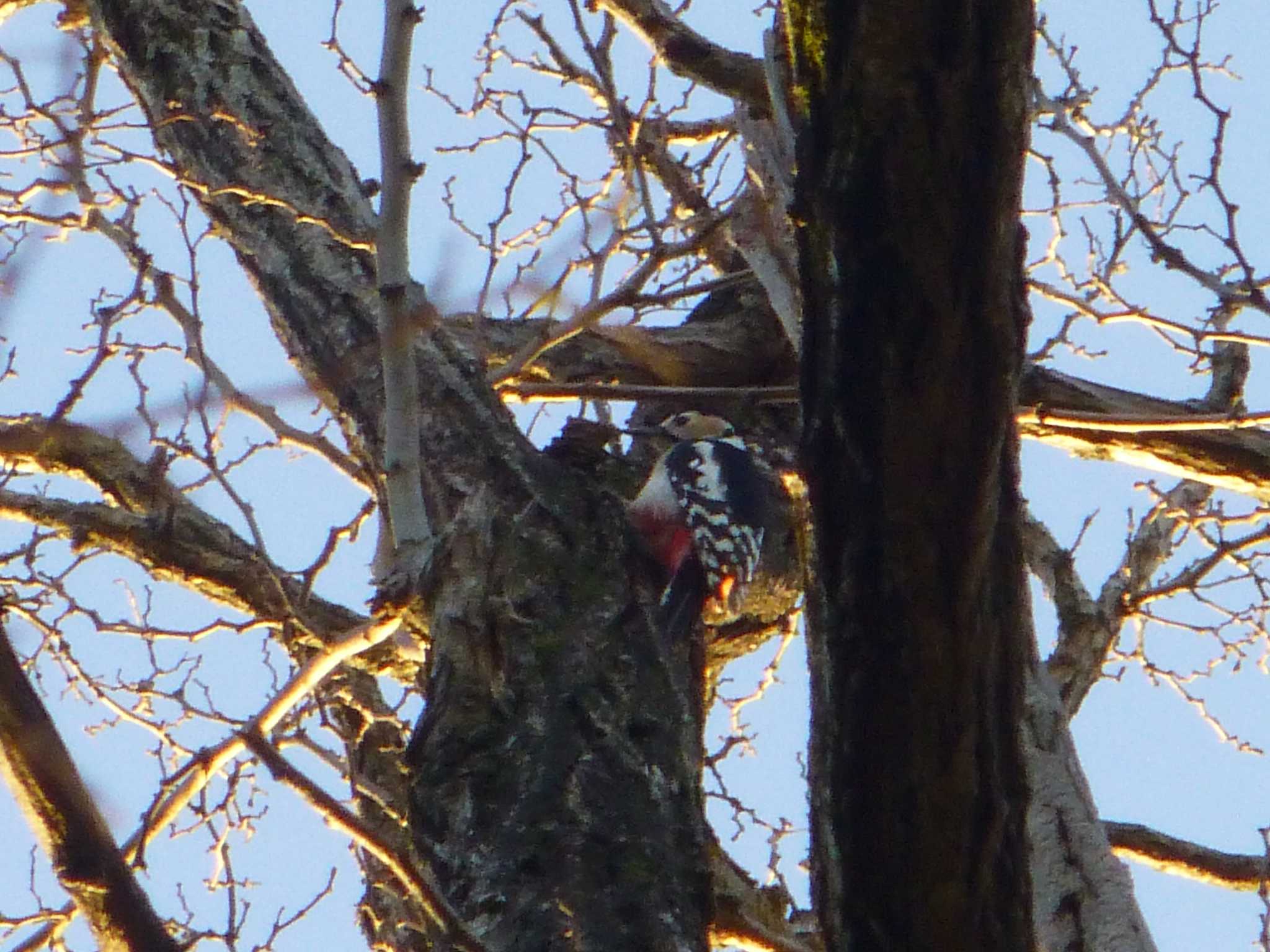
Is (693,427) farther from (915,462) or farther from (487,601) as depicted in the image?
(915,462)

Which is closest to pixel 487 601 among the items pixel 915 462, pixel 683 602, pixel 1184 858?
pixel 683 602

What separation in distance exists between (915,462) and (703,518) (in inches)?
96.5

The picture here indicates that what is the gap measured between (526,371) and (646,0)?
1.04 metres

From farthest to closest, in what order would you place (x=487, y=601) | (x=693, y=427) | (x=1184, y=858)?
(x=693, y=427) → (x=1184, y=858) → (x=487, y=601)

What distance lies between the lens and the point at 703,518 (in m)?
3.92

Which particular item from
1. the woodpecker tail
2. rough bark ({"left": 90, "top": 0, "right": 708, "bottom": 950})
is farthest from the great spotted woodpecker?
rough bark ({"left": 90, "top": 0, "right": 708, "bottom": 950})

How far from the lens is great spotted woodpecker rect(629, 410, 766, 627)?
304 cm

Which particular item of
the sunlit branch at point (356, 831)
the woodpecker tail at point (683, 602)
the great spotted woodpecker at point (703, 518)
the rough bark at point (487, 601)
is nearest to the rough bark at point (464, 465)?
the rough bark at point (487, 601)

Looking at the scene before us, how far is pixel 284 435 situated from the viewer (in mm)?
3926

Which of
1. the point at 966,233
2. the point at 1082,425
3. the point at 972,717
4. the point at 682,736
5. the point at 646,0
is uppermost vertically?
the point at 646,0

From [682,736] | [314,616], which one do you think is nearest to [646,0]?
[314,616]

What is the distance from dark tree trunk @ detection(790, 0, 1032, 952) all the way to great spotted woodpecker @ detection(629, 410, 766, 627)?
1.35 meters

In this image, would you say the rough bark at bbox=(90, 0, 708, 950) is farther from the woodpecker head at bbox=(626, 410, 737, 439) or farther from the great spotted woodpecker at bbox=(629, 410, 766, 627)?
the woodpecker head at bbox=(626, 410, 737, 439)

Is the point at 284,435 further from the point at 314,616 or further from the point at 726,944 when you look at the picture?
the point at 726,944
